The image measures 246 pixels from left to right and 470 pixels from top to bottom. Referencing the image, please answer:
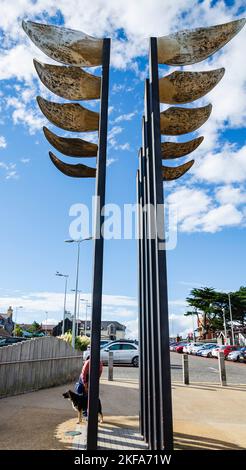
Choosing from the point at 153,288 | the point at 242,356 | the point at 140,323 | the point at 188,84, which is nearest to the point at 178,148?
the point at 188,84

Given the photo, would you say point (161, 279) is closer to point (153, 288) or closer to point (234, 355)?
point (153, 288)

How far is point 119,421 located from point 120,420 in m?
0.12

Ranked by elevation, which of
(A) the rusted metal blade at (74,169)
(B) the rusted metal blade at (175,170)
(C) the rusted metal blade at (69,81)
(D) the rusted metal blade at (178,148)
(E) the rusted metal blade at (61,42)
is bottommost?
(A) the rusted metal blade at (74,169)

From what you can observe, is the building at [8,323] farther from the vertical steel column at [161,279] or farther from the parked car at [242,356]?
the vertical steel column at [161,279]

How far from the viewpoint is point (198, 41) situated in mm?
5309

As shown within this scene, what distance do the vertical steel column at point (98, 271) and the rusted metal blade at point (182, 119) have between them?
1.04m

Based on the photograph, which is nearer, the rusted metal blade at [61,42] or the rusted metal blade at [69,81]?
the rusted metal blade at [61,42]

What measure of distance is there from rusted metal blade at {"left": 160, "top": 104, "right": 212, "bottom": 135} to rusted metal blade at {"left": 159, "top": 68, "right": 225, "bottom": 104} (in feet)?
0.67

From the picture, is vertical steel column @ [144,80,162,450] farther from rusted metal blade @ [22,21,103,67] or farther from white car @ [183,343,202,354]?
white car @ [183,343,202,354]

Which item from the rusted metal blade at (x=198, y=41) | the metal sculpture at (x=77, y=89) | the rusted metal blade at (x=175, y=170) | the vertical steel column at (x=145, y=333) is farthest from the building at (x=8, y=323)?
the rusted metal blade at (x=198, y=41)

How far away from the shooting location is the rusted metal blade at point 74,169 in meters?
6.05

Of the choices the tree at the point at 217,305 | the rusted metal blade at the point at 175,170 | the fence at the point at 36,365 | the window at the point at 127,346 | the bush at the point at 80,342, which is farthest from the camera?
the tree at the point at 217,305

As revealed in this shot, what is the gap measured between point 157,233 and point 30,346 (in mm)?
8154

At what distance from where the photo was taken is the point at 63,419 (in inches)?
282
